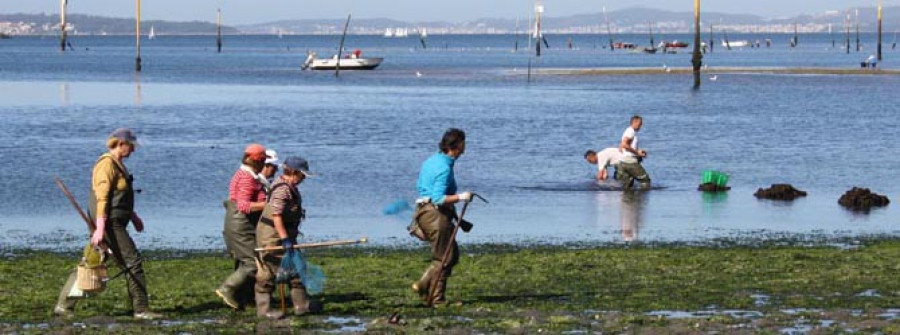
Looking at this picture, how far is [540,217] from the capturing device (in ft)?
91.1

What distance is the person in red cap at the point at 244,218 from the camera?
14297 mm

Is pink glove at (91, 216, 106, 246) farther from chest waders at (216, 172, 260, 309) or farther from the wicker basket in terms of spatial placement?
chest waders at (216, 172, 260, 309)

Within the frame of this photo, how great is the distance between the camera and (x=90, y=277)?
1448cm

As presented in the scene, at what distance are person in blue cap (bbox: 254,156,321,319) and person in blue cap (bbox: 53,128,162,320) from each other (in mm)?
955

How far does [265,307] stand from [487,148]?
33523mm

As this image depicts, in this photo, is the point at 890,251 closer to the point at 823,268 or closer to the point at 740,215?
the point at 823,268

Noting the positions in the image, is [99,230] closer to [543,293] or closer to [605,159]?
[543,293]

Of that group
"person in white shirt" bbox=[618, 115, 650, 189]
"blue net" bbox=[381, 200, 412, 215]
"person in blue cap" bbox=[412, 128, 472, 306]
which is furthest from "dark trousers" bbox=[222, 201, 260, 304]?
"person in white shirt" bbox=[618, 115, 650, 189]

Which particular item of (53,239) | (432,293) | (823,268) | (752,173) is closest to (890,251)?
(823,268)

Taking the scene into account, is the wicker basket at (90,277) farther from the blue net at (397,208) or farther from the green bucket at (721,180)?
the green bucket at (721,180)

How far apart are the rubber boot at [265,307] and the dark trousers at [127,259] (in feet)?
3.15

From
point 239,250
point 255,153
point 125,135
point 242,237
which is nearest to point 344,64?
point 239,250

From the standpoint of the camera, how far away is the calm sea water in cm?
2661

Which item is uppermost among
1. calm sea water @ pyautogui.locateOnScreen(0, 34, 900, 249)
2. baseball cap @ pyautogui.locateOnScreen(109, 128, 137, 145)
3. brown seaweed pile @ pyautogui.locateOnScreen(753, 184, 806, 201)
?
baseball cap @ pyautogui.locateOnScreen(109, 128, 137, 145)
